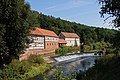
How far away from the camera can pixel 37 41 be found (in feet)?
194

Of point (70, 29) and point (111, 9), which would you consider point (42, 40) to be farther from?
point (70, 29)

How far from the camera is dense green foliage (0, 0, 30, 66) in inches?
1048

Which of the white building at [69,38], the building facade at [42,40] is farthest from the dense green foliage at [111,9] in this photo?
the white building at [69,38]

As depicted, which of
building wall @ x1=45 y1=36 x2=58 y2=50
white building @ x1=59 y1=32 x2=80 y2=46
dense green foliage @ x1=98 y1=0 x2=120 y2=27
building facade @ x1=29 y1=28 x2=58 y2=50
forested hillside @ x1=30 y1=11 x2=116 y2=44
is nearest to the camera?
dense green foliage @ x1=98 y1=0 x2=120 y2=27

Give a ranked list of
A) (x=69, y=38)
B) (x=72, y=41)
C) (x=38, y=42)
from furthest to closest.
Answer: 1. (x=72, y=41)
2. (x=69, y=38)
3. (x=38, y=42)

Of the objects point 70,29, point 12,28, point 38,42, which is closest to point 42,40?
point 38,42

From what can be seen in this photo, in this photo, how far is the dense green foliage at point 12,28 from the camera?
26.6 m

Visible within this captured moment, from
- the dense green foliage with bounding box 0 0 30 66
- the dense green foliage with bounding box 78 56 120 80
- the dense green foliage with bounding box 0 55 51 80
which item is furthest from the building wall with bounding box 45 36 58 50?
the dense green foliage with bounding box 78 56 120 80

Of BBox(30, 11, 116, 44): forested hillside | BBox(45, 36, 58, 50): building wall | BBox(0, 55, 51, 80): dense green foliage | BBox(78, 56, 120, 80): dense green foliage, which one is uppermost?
BBox(30, 11, 116, 44): forested hillside

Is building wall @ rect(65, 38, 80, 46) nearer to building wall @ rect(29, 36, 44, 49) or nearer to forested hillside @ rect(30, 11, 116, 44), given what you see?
forested hillside @ rect(30, 11, 116, 44)

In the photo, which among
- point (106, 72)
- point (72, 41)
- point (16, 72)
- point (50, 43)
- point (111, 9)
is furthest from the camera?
point (72, 41)

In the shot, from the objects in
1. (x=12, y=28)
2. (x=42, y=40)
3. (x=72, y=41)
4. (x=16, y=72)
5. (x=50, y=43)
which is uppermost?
(x=12, y=28)

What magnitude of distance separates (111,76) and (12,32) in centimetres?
1331

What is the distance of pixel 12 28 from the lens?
2758 centimetres
